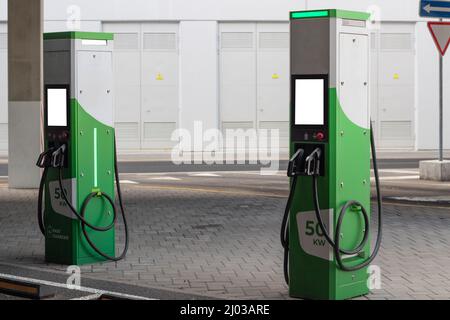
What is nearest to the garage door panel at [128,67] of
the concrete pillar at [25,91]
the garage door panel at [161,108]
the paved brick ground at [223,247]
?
the garage door panel at [161,108]

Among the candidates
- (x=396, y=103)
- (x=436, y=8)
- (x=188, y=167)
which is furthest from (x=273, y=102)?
(x=436, y=8)

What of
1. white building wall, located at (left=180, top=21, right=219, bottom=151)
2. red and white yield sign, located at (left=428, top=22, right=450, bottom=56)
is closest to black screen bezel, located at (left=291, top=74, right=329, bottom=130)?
red and white yield sign, located at (left=428, top=22, right=450, bottom=56)

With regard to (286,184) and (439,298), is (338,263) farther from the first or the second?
(286,184)

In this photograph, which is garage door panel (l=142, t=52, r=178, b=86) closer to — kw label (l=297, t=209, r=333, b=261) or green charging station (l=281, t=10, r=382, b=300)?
green charging station (l=281, t=10, r=382, b=300)

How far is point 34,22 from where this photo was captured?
17.2 meters

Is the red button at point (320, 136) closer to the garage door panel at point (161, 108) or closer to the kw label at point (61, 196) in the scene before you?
the kw label at point (61, 196)

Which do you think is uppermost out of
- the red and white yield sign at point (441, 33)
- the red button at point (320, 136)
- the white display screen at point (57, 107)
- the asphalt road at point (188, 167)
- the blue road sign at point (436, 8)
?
the blue road sign at point (436, 8)

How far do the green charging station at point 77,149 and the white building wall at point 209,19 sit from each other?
21.7 meters

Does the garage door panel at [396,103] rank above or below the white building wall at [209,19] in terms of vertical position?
below

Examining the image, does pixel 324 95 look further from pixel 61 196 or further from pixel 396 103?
pixel 396 103

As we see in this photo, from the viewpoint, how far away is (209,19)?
31.3 meters

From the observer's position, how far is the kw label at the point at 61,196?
30.7 ft

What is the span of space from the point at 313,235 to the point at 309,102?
1035 millimetres
